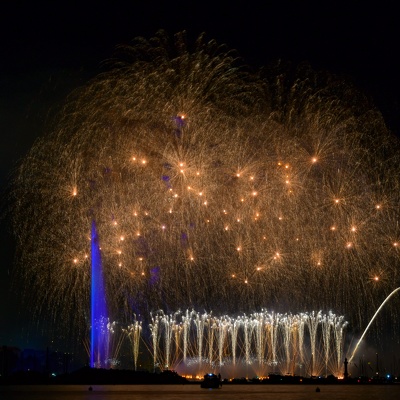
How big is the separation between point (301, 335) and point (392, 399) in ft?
34.3

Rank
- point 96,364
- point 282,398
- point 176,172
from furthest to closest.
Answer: point 96,364 → point 282,398 → point 176,172

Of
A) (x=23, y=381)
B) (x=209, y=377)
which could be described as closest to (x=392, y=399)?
(x=209, y=377)

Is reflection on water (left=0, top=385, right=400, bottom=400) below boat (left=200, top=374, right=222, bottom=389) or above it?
below

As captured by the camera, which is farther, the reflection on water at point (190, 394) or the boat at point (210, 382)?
the boat at point (210, 382)

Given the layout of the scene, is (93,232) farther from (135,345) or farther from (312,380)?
(312,380)

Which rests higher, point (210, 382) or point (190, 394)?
point (210, 382)

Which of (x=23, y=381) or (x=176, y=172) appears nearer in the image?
(x=176, y=172)

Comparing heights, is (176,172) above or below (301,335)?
above

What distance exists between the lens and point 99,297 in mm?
56719

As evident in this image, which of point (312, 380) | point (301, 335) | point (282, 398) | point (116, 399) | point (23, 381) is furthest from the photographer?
point (23, 381)

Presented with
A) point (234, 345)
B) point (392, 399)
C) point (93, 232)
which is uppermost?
point (93, 232)

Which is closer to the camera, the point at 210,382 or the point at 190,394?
the point at 190,394

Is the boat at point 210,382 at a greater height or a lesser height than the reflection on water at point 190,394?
greater

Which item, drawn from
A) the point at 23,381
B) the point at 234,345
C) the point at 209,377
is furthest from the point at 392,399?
the point at 23,381
